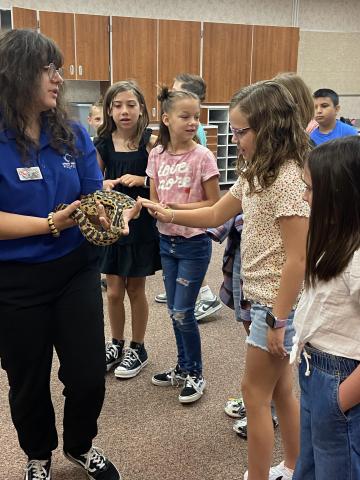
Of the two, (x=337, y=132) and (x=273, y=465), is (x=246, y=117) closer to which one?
(x=273, y=465)

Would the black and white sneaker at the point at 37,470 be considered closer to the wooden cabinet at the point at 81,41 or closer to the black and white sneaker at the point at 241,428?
the black and white sneaker at the point at 241,428

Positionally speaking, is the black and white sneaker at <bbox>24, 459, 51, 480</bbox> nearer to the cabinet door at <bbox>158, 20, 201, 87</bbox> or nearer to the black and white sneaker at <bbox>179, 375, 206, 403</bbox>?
the black and white sneaker at <bbox>179, 375, 206, 403</bbox>

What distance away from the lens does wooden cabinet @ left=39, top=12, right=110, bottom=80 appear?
257 inches

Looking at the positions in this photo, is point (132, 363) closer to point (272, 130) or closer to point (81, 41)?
point (272, 130)

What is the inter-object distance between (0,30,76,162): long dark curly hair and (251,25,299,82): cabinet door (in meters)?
6.80

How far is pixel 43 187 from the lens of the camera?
160 cm

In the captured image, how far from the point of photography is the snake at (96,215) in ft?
5.41

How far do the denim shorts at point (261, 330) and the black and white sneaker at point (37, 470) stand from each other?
962 mm

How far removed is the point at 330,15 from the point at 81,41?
4889 millimetres

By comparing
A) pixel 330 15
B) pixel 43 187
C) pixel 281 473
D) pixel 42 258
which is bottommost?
pixel 281 473

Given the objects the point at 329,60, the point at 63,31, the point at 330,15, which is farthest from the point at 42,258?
the point at 330,15

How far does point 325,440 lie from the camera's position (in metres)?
1.14

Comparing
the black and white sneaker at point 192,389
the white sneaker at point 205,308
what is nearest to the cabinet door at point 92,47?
the white sneaker at point 205,308

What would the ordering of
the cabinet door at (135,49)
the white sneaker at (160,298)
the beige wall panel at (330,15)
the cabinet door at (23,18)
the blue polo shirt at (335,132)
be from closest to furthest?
the white sneaker at (160,298) < the blue polo shirt at (335,132) < the cabinet door at (23,18) < the cabinet door at (135,49) < the beige wall panel at (330,15)
